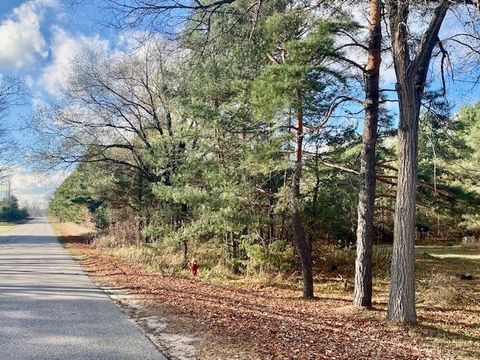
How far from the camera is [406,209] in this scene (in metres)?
7.36

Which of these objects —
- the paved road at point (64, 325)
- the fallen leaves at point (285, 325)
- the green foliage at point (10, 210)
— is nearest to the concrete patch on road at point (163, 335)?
the paved road at point (64, 325)

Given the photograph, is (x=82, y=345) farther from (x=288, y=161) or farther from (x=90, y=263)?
(x=90, y=263)

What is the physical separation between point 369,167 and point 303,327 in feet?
12.8

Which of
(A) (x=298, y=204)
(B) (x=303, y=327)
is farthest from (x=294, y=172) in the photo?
(B) (x=303, y=327)

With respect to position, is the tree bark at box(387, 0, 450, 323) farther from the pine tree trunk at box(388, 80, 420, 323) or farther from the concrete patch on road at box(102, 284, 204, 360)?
the concrete patch on road at box(102, 284, 204, 360)

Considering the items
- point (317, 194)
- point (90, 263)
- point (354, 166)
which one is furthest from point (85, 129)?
point (354, 166)

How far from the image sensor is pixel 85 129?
1939 cm

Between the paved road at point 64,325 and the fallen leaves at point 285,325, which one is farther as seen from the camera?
the fallen leaves at point 285,325

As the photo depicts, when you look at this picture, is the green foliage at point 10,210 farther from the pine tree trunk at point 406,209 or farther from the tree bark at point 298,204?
the pine tree trunk at point 406,209

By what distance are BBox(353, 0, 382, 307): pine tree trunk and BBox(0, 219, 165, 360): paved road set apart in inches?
197

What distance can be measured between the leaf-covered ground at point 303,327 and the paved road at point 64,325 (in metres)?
0.78

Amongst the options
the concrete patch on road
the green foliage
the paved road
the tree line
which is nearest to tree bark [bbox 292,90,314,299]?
the tree line

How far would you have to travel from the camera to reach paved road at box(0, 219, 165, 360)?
15.7ft

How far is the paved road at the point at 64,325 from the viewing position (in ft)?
15.7
